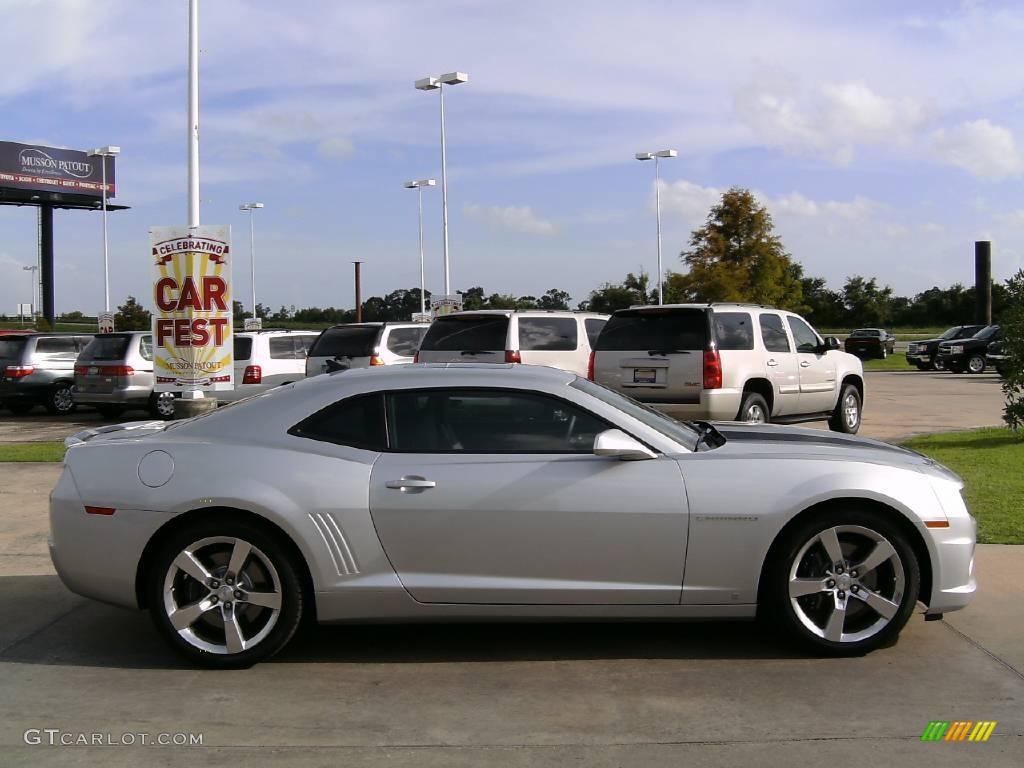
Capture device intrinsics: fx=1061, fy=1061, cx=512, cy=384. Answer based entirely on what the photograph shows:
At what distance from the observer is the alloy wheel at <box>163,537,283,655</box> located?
5.09 meters

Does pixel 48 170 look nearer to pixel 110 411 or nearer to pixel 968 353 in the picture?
pixel 110 411

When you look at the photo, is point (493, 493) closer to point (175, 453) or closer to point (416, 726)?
point (416, 726)

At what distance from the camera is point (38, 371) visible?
21.5 m

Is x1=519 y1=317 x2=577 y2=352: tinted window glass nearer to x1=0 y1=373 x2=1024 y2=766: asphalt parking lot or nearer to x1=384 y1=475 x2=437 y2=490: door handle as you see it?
x1=0 y1=373 x2=1024 y2=766: asphalt parking lot

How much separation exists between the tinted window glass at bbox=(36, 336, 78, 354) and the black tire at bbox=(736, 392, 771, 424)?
50.5 feet

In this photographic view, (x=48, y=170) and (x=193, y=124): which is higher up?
(x=48, y=170)

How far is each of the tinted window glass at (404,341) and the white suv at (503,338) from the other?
3320 mm

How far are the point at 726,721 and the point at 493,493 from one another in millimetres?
1468

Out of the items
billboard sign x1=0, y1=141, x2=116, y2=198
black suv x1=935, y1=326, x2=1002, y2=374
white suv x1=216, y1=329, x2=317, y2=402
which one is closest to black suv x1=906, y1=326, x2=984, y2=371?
black suv x1=935, y1=326, x2=1002, y2=374

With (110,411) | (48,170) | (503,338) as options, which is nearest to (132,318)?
(48,170)

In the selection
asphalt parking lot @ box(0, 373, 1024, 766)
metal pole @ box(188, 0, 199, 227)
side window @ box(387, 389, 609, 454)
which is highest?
metal pole @ box(188, 0, 199, 227)

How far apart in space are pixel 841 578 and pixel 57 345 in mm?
20304

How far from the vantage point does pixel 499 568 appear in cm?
507

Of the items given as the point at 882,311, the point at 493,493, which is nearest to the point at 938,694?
the point at 493,493
